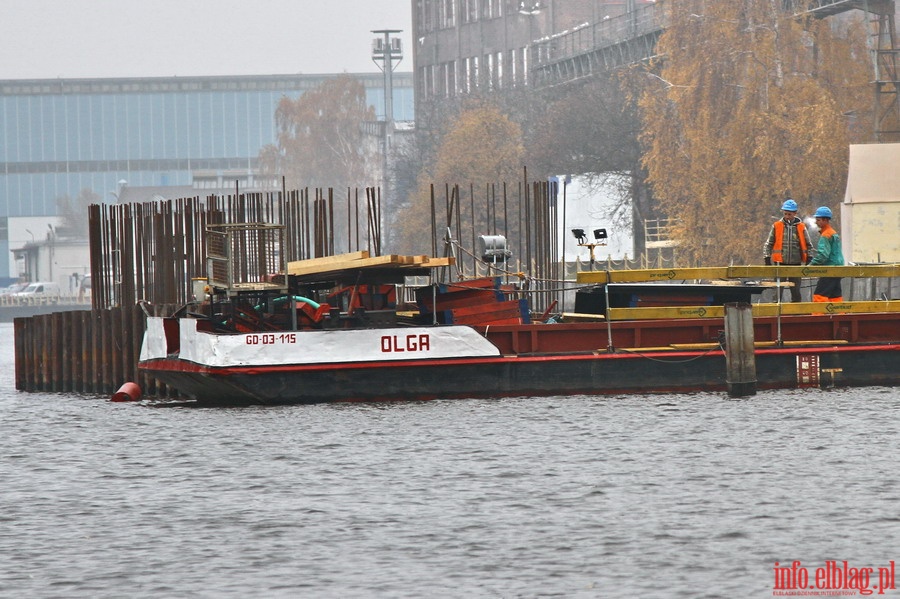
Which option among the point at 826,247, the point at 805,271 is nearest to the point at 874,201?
the point at 826,247

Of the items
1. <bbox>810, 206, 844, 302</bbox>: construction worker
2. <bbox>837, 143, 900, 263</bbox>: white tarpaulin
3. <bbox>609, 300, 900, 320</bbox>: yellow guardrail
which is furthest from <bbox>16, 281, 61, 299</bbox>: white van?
<bbox>810, 206, 844, 302</bbox>: construction worker

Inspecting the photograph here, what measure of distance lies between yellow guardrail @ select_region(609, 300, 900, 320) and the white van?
356 ft

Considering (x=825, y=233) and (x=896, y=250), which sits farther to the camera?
(x=896, y=250)

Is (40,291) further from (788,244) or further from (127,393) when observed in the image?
(788,244)

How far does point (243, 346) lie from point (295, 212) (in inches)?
301

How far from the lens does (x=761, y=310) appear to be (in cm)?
2767

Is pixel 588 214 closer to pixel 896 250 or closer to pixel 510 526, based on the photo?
pixel 896 250

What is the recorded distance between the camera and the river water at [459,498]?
47.7 feet

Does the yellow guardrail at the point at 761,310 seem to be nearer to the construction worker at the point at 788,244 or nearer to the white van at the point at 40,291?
the construction worker at the point at 788,244

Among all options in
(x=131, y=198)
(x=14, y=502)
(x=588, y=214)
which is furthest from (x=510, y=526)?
(x=131, y=198)

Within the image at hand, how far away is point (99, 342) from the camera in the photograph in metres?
33.7

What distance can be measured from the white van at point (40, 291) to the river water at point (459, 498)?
108694mm

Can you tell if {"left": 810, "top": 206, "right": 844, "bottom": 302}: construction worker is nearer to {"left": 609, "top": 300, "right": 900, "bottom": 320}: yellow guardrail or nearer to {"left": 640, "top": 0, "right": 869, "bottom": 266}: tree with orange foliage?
{"left": 609, "top": 300, "right": 900, "bottom": 320}: yellow guardrail

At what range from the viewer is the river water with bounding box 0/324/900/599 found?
47.7 ft
